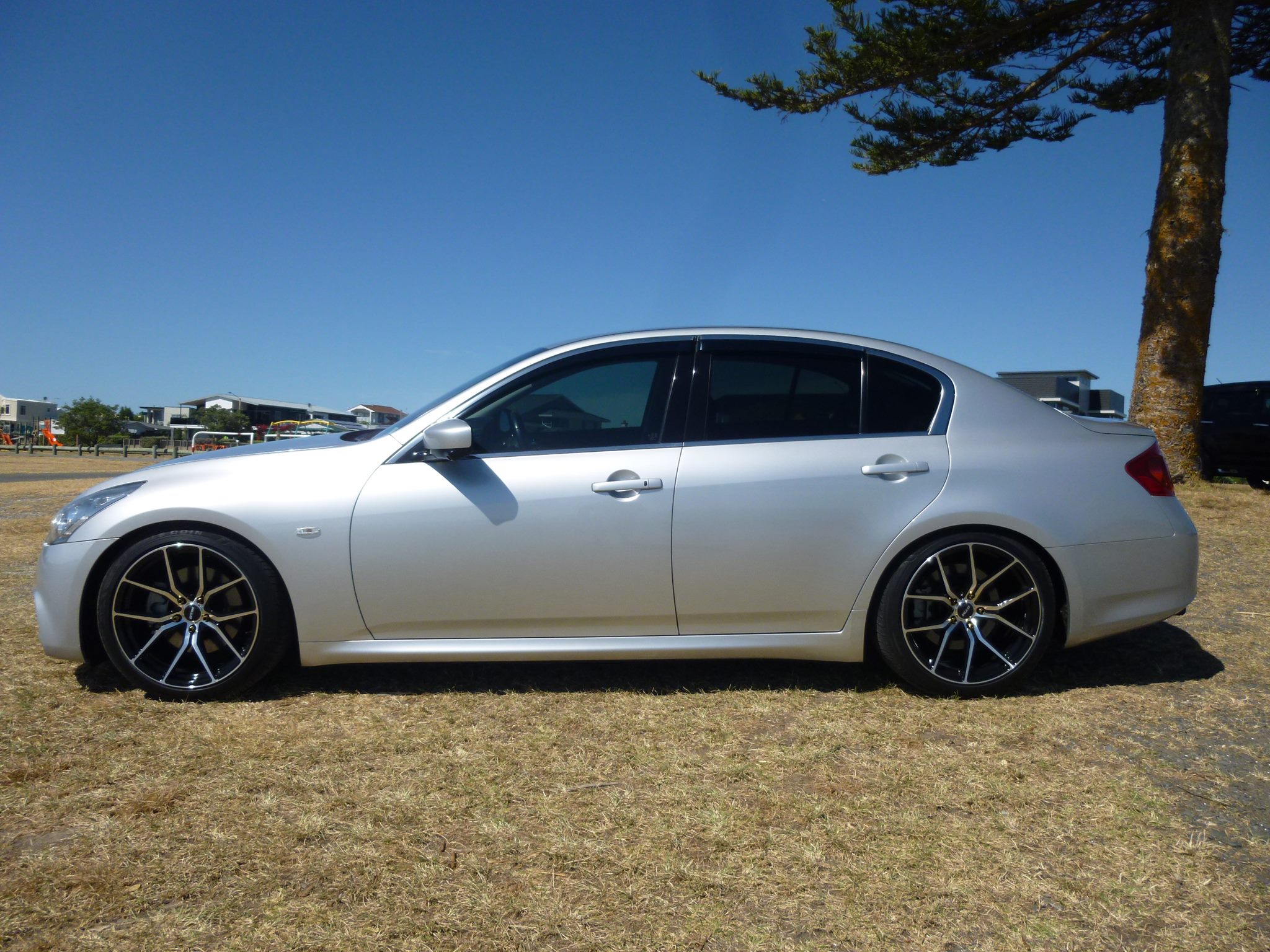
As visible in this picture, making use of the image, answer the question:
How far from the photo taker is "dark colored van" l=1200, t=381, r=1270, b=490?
13281 millimetres

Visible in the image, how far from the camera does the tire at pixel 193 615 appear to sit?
11.4 ft

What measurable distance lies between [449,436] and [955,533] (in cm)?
209

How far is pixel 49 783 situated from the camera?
9.09 feet

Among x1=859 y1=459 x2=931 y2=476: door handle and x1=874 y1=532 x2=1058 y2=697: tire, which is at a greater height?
x1=859 y1=459 x2=931 y2=476: door handle

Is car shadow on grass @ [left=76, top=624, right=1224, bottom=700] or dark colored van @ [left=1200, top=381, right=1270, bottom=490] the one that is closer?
car shadow on grass @ [left=76, top=624, right=1224, bottom=700]

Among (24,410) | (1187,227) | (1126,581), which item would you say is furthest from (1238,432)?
(24,410)

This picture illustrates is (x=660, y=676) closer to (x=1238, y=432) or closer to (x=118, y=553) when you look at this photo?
(x=118, y=553)

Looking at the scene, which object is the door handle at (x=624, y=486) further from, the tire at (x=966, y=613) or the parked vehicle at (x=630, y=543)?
the tire at (x=966, y=613)

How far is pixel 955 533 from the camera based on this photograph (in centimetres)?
356

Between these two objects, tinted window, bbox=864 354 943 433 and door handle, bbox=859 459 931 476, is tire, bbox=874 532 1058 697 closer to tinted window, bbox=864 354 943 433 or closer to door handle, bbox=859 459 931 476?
door handle, bbox=859 459 931 476

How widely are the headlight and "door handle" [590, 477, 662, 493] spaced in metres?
1.90

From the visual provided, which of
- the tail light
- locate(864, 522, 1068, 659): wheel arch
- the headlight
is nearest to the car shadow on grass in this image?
locate(864, 522, 1068, 659): wheel arch

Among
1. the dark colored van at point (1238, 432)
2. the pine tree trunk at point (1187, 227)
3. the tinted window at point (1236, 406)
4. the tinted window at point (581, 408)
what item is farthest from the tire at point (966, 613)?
the tinted window at point (1236, 406)

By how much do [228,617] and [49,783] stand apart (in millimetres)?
871
